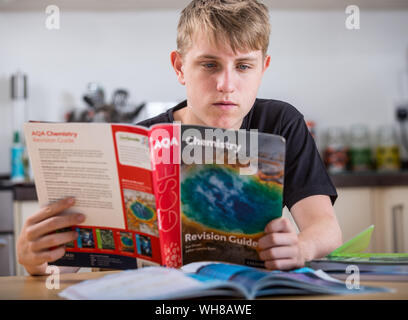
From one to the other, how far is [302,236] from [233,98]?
0.31 metres

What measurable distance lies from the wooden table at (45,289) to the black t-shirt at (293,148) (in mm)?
384

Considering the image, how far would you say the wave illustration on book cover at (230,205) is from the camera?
2.41ft

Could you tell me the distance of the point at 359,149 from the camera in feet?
8.47

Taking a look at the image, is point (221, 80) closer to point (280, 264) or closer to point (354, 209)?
point (280, 264)

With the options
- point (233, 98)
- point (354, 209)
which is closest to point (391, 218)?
point (354, 209)

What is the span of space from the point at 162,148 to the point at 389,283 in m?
0.39

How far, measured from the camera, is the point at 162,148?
75 cm

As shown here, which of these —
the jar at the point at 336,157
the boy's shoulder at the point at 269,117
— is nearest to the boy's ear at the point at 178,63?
the boy's shoulder at the point at 269,117

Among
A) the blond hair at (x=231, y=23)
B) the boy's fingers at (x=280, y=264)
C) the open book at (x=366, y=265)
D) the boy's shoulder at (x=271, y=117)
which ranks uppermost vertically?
the blond hair at (x=231, y=23)

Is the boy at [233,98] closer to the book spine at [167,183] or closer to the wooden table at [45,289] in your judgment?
the wooden table at [45,289]

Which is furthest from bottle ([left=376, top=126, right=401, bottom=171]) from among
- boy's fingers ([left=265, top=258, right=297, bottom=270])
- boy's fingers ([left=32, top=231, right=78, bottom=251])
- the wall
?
boy's fingers ([left=32, top=231, right=78, bottom=251])
